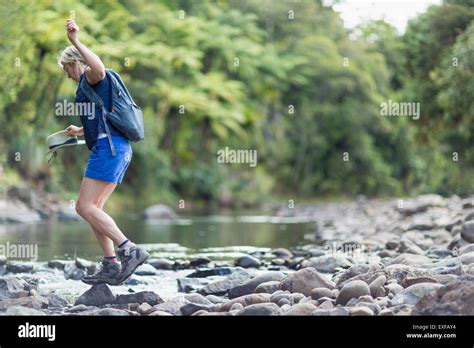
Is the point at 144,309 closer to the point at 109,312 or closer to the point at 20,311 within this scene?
the point at 109,312

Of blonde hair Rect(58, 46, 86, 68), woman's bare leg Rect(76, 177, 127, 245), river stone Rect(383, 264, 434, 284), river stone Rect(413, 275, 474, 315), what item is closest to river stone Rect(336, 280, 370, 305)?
river stone Rect(383, 264, 434, 284)

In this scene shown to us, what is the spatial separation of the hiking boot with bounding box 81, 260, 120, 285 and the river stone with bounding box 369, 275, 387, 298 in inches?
49.6

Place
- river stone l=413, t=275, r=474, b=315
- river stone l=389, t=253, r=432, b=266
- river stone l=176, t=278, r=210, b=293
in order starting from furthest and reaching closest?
river stone l=389, t=253, r=432, b=266 < river stone l=176, t=278, r=210, b=293 < river stone l=413, t=275, r=474, b=315

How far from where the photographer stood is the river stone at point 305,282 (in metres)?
4.50

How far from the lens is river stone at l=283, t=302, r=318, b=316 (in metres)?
3.84

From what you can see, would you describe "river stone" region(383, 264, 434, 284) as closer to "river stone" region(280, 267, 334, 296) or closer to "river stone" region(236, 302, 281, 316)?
"river stone" region(280, 267, 334, 296)

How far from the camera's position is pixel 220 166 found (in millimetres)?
23562

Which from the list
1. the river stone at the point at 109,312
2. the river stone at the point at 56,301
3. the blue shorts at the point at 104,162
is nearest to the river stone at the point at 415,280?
the river stone at the point at 109,312

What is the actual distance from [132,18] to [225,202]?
5.59 metres

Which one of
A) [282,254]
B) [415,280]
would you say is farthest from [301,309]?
[282,254]

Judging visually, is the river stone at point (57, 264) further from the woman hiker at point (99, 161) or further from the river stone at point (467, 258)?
the river stone at point (467, 258)

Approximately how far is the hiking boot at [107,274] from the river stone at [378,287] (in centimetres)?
126

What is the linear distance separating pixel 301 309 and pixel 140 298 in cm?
90

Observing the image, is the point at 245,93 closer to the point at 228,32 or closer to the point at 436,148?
the point at 228,32
